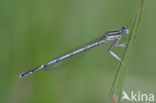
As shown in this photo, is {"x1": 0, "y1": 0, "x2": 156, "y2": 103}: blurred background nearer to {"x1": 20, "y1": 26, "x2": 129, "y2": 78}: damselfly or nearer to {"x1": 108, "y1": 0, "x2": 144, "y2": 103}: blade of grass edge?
{"x1": 20, "y1": 26, "x2": 129, "y2": 78}: damselfly

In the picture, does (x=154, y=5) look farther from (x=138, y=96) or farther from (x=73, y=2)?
(x=138, y=96)

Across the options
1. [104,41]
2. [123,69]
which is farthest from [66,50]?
[123,69]

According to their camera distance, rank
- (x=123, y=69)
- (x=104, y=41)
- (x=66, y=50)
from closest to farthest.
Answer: (x=123, y=69) < (x=104, y=41) < (x=66, y=50)

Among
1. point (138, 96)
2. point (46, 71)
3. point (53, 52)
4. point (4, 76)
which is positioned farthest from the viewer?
Result: point (53, 52)

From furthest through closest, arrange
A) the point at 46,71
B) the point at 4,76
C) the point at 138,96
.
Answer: the point at 46,71
the point at 4,76
the point at 138,96

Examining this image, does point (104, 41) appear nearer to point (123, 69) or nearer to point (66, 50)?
point (66, 50)

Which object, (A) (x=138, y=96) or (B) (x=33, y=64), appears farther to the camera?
(B) (x=33, y=64)

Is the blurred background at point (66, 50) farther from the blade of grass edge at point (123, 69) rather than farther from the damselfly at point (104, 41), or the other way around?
the blade of grass edge at point (123, 69)

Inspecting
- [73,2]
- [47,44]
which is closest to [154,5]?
[73,2]
